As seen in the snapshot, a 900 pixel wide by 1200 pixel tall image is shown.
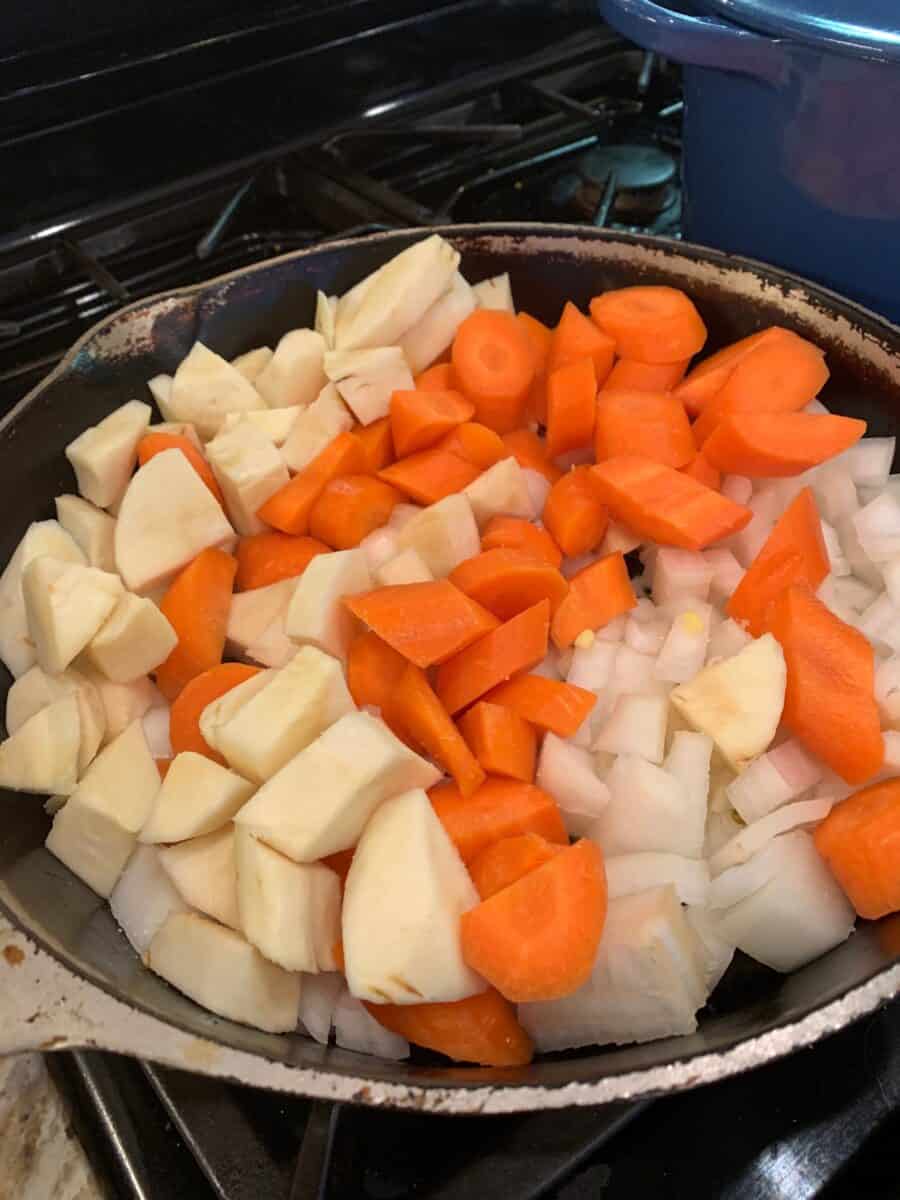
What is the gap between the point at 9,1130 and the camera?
0.83 metres

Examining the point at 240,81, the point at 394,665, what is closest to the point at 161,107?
the point at 240,81

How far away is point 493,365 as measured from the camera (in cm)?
115

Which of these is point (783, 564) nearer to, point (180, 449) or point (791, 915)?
point (791, 915)

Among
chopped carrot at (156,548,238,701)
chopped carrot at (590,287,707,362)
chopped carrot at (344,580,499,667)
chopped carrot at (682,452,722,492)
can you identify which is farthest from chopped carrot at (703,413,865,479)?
chopped carrot at (156,548,238,701)

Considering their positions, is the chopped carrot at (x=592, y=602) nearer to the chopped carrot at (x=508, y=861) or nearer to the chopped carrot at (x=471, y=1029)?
the chopped carrot at (x=508, y=861)

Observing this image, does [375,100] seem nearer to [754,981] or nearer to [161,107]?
[161,107]

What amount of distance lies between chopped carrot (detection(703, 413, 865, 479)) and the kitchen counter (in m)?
0.79

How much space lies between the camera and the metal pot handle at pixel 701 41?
3.14 ft

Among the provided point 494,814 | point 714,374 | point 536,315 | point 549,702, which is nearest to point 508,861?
point 494,814

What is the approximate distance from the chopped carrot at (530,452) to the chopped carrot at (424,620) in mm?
280

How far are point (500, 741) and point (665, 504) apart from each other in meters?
0.30

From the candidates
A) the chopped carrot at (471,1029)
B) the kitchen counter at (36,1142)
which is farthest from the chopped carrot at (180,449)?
the chopped carrot at (471,1029)

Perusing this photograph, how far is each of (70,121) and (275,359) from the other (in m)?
0.60

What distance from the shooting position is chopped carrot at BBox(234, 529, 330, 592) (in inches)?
42.0
